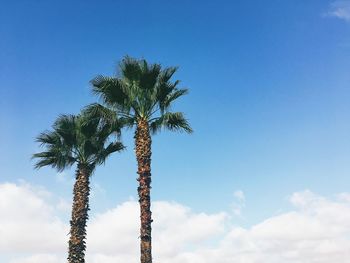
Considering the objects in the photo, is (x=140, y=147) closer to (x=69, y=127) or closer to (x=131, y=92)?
(x=131, y=92)

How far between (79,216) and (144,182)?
6125mm

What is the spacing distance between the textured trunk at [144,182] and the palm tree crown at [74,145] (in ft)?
14.8

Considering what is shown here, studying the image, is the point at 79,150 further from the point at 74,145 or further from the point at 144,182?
the point at 144,182

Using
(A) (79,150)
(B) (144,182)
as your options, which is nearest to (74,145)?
(A) (79,150)

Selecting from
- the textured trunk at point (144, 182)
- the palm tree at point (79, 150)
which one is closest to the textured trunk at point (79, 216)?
the palm tree at point (79, 150)

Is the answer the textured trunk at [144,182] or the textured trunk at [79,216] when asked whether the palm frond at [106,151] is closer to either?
the textured trunk at [79,216]

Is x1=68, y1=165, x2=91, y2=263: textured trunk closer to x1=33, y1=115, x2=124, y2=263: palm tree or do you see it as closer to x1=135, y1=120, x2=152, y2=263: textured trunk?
x1=33, y1=115, x2=124, y2=263: palm tree

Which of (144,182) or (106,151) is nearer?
(144,182)

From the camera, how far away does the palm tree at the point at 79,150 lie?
1015 inches

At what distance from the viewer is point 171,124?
23.9 meters

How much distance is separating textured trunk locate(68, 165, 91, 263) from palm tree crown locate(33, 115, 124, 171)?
0.80 m

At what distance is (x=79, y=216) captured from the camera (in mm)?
25422

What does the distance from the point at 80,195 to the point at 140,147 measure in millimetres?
6031

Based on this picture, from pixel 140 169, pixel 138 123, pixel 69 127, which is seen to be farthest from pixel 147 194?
pixel 69 127
